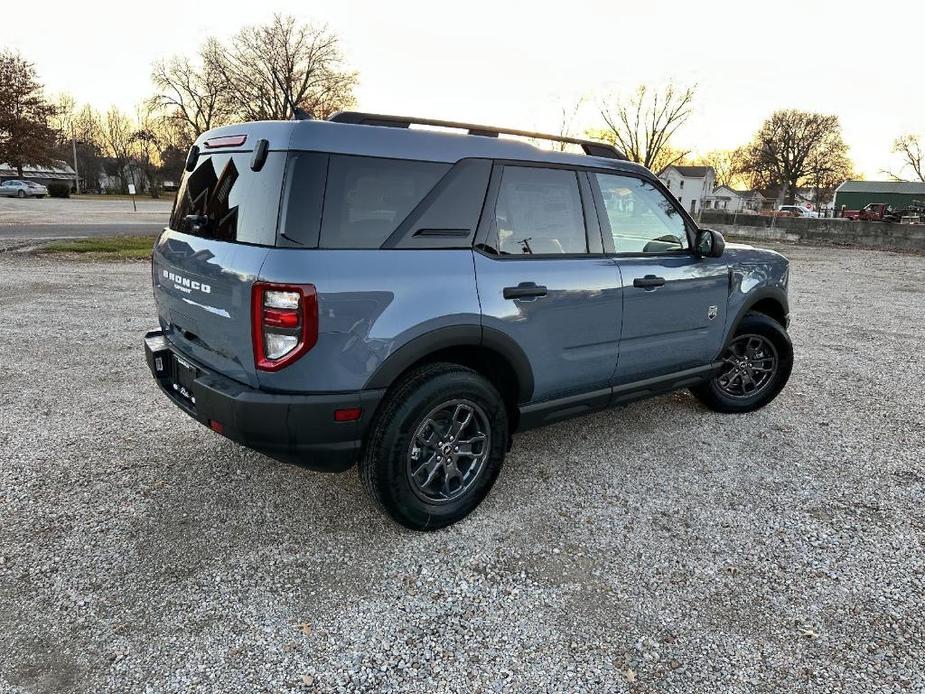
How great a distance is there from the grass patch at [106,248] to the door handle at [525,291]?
12356 mm

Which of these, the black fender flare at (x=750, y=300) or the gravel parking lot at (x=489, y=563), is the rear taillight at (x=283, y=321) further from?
the black fender flare at (x=750, y=300)

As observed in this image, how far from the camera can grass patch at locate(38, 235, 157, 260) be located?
42.0 feet

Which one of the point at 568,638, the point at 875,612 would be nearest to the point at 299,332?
the point at 568,638

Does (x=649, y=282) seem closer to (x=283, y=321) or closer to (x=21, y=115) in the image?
(x=283, y=321)

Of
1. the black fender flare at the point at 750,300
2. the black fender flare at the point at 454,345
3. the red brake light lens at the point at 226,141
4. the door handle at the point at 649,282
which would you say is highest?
the red brake light lens at the point at 226,141

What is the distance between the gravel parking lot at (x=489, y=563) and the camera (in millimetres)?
2076

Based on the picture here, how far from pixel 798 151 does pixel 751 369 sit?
2819 inches

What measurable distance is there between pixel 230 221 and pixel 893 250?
25336mm

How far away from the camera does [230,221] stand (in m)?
2.62

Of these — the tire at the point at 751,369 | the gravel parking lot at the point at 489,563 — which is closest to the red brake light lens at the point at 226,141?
the gravel parking lot at the point at 489,563

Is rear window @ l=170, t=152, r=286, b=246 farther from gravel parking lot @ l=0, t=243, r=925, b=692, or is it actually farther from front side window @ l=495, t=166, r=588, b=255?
gravel parking lot @ l=0, t=243, r=925, b=692

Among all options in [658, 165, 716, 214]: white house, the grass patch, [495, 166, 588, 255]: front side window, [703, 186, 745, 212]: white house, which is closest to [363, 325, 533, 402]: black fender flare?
[495, 166, 588, 255]: front side window

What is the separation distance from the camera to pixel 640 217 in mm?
3654

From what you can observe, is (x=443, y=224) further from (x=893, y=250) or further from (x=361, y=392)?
(x=893, y=250)
